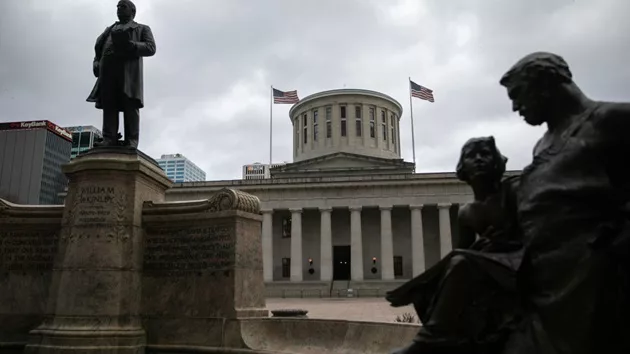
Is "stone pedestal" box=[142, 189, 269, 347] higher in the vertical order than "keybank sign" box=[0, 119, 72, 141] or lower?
lower

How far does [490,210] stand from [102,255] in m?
6.43

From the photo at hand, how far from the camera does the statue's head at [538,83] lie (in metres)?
3.39

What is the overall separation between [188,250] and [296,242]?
4551 centimetres

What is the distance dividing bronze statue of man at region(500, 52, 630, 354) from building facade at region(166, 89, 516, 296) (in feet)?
149

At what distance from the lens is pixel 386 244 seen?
173ft

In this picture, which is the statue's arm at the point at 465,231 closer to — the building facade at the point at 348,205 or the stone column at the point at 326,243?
the building facade at the point at 348,205

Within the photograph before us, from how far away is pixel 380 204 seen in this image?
5281 cm

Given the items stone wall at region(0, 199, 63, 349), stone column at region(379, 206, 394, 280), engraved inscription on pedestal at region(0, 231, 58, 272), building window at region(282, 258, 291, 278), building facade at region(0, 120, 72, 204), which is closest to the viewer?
stone wall at region(0, 199, 63, 349)

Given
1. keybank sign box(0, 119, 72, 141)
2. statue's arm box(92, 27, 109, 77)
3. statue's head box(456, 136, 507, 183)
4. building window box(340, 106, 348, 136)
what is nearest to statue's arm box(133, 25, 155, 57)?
statue's arm box(92, 27, 109, 77)

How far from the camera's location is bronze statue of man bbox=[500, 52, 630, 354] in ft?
9.43

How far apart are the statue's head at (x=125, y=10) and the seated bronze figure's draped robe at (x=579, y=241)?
8.20m

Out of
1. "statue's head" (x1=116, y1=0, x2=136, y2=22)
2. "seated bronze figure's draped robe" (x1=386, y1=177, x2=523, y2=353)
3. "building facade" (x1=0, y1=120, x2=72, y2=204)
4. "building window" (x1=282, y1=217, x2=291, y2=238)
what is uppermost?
"building facade" (x1=0, y1=120, x2=72, y2=204)

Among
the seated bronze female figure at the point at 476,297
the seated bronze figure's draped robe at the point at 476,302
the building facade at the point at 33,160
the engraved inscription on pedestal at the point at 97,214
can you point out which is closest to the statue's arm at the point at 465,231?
the seated bronze female figure at the point at 476,297

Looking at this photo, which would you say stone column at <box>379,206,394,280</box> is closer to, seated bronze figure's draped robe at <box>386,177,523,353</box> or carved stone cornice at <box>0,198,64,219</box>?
carved stone cornice at <box>0,198,64,219</box>
